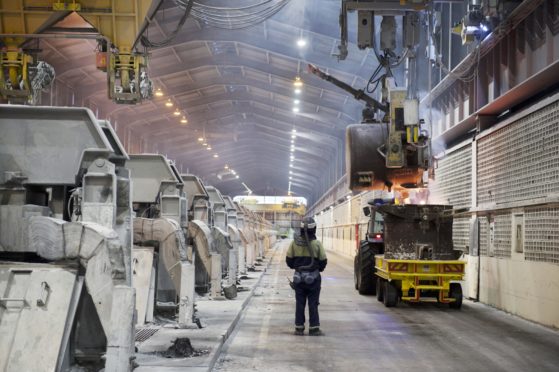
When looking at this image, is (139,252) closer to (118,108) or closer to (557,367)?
(557,367)

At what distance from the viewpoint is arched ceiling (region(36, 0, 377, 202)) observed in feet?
76.2

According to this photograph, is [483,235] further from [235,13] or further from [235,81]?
[235,81]

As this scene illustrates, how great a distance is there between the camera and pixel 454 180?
18156mm

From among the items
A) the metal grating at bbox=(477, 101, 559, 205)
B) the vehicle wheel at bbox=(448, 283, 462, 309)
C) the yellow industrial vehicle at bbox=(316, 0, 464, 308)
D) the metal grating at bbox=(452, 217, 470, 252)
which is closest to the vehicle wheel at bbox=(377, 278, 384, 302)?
the yellow industrial vehicle at bbox=(316, 0, 464, 308)

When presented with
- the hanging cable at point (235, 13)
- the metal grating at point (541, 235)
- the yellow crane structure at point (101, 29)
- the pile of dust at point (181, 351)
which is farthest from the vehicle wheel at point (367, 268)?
the pile of dust at point (181, 351)

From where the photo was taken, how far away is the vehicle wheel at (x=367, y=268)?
1645 cm

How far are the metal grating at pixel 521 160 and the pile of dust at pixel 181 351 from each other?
6.55 meters

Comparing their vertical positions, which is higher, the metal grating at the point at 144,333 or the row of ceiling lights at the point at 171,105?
the row of ceiling lights at the point at 171,105

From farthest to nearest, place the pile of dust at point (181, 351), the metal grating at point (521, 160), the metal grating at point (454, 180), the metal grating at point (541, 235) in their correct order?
the metal grating at point (454, 180) → the metal grating at point (521, 160) → the metal grating at point (541, 235) → the pile of dust at point (181, 351)

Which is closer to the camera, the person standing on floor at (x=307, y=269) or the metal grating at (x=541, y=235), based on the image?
the person standing on floor at (x=307, y=269)

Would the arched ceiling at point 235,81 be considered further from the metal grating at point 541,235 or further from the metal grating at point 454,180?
the metal grating at point 541,235

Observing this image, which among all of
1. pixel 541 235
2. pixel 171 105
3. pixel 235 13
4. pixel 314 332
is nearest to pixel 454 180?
pixel 541 235

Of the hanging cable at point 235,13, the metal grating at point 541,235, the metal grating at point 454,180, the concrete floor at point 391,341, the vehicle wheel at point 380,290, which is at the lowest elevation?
the concrete floor at point 391,341

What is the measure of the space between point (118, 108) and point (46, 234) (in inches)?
1094
